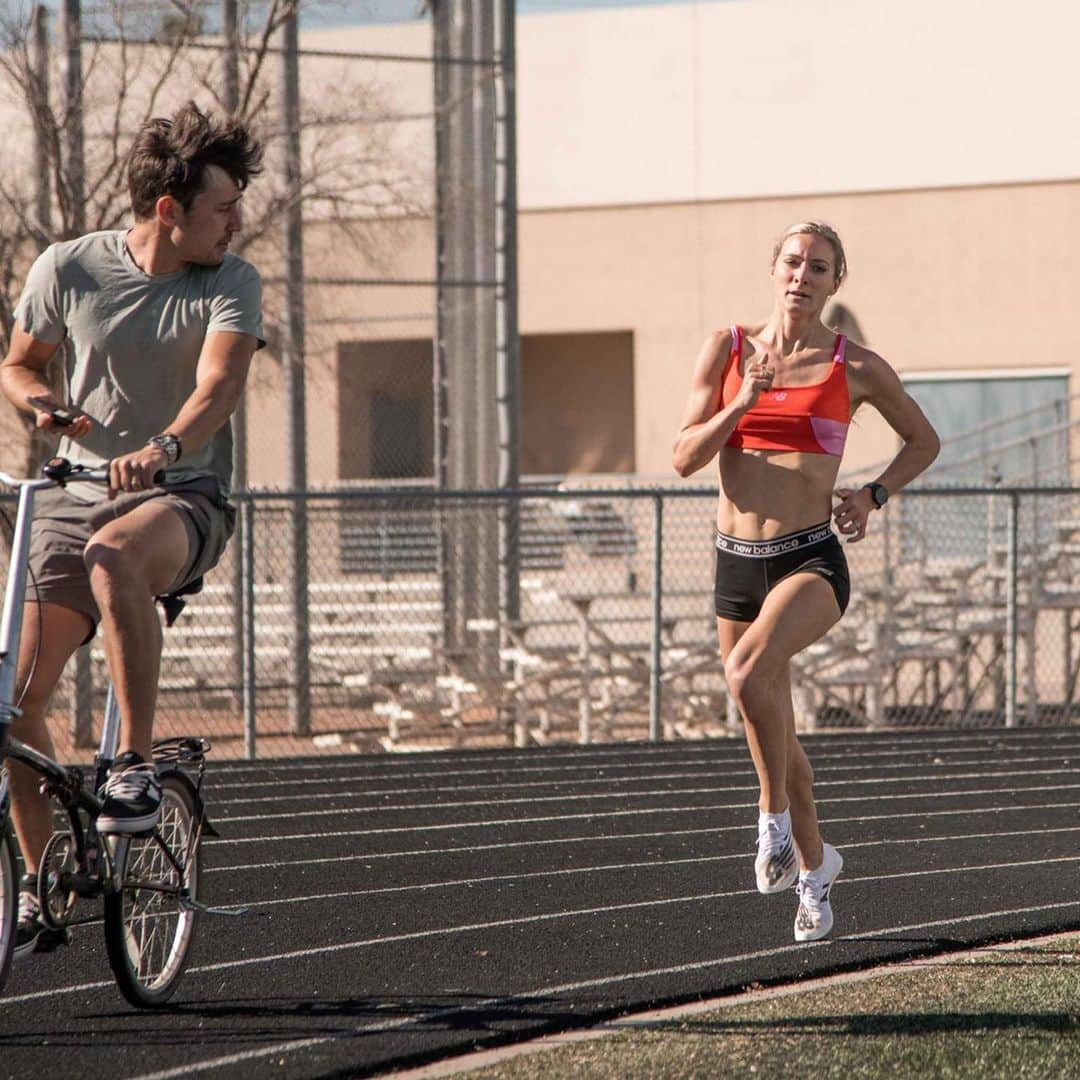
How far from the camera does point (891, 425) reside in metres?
6.28

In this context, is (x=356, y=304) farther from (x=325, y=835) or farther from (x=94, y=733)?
(x=325, y=835)

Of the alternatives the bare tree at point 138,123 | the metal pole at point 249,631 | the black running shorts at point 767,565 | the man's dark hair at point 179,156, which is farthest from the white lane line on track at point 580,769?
the bare tree at point 138,123

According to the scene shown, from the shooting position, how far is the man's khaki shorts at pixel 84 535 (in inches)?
210

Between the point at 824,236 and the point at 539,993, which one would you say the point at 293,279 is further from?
the point at 539,993

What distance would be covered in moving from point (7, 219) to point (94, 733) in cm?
425

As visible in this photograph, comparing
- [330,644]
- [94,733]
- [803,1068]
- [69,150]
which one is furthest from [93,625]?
[330,644]

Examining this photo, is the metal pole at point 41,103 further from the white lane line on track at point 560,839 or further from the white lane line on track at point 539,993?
the white lane line on track at point 539,993

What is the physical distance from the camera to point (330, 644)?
18.6 meters

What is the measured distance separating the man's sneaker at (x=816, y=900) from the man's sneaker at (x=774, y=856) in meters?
0.33

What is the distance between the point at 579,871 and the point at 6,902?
11.9 feet

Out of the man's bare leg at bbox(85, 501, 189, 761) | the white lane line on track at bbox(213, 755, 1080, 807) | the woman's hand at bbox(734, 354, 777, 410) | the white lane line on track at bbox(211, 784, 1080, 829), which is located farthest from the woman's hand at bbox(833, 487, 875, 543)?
the white lane line on track at bbox(213, 755, 1080, 807)

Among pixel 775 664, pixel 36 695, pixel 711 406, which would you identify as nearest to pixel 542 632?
pixel 711 406

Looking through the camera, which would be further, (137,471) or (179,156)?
(179,156)

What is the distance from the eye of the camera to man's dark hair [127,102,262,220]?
213 inches
